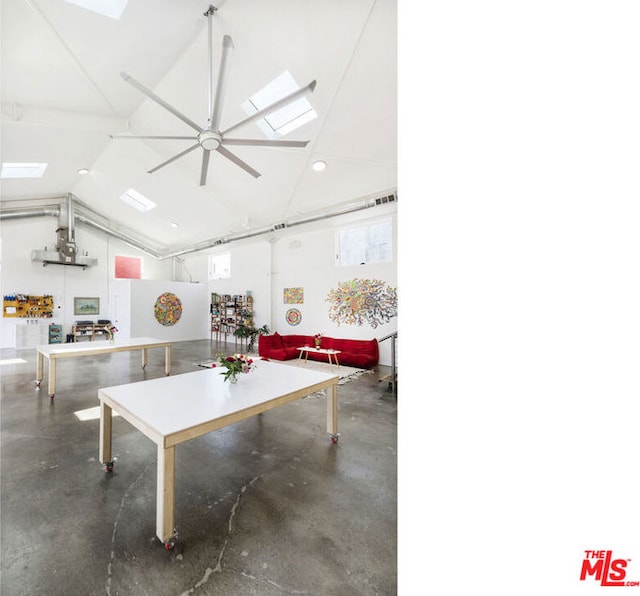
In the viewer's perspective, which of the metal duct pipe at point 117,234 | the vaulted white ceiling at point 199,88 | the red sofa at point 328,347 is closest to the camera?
the vaulted white ceiling at point 199,88

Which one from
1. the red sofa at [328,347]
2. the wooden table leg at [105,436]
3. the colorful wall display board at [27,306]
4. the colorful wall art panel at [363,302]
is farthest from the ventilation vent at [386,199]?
the colorful wall display board at [27,306]

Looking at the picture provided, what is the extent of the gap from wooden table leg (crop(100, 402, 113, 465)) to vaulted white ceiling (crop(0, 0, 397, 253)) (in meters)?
4.05

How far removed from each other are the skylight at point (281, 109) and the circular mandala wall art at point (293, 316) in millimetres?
4466

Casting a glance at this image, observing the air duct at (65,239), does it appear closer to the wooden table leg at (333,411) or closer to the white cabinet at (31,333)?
the white cabinet at (31,333)

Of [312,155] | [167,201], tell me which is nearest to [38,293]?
[167,201]

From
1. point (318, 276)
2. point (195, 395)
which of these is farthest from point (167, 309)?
point (195, 395)

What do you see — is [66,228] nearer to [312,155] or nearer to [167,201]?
[167,201]

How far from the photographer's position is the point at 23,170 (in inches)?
254

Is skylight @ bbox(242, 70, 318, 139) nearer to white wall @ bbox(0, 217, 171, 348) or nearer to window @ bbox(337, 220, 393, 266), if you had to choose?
window @ bbox(337, 220, 393, 266)

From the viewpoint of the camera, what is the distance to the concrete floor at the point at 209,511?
4.55 feet

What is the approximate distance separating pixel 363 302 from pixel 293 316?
7.35 ft
